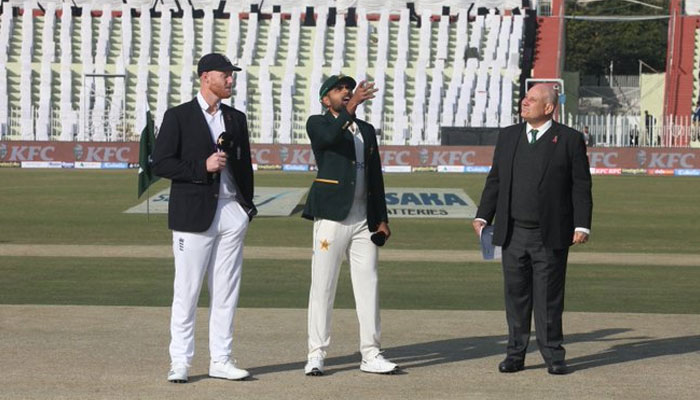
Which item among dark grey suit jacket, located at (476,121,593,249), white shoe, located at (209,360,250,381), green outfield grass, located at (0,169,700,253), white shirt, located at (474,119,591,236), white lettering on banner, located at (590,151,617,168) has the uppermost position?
white shirt, located at (474,119,591,236)

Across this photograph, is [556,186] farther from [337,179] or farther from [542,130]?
[337,179]

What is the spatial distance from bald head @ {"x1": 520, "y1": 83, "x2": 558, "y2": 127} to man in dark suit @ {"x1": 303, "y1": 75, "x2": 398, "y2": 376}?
1085mm

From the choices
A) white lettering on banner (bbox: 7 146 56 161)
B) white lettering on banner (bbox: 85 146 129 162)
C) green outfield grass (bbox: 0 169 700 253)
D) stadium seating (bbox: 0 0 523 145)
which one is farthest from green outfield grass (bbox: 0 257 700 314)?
stadium seating (bbox: 0 0 523 145)

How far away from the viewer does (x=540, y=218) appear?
866cm

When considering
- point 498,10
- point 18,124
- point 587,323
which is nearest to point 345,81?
point 587,323

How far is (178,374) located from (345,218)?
1493 mm

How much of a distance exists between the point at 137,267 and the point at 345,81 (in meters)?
8.23

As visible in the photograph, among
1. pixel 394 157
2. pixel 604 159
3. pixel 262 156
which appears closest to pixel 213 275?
pixel 394 157

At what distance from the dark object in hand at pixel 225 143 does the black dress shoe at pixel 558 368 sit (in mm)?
2537

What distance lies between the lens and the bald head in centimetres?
867

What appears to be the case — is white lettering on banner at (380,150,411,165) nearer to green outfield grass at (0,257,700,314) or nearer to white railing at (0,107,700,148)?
white railing at (0,107,700,148)

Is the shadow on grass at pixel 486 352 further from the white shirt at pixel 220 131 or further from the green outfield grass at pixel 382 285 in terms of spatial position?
the green outfield grass at pixel 382 285

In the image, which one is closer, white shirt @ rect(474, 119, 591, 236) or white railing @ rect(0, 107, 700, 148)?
Result: white shirt @ rect(474, 119, 591, 236)

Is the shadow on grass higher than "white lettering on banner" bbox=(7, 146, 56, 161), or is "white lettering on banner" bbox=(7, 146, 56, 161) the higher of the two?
"white lettering on banner" bbox=(7, 146, 56, 161)
